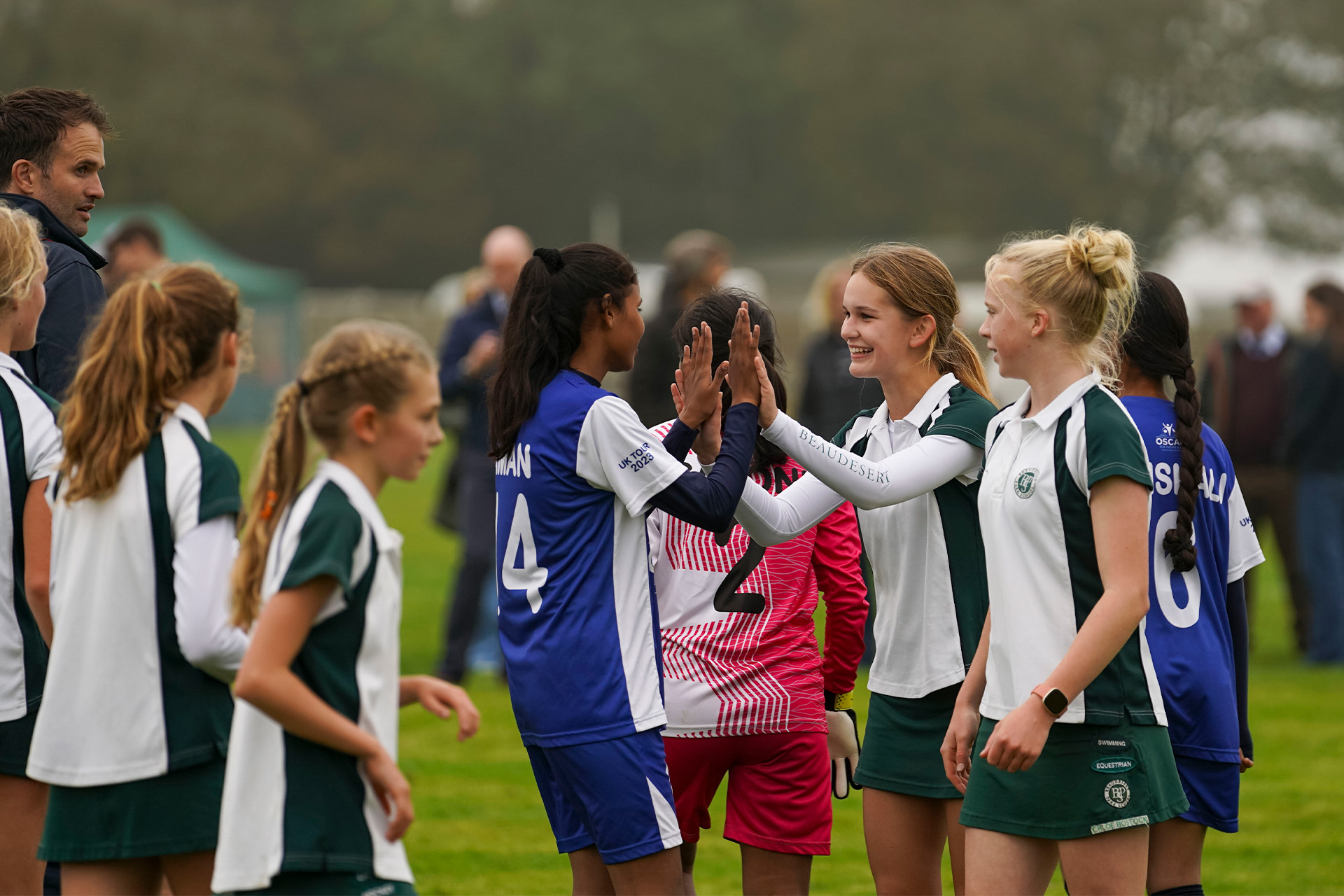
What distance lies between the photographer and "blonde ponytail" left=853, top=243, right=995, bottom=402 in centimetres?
376

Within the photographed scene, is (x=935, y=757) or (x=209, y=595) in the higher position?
(x=209, y=595)

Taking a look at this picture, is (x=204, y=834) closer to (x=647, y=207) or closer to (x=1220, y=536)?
(x=1220, y=536)

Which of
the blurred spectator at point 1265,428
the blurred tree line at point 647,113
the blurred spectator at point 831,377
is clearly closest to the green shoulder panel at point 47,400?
the blurred spectator at point 831,377

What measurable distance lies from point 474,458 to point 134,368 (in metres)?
5.91

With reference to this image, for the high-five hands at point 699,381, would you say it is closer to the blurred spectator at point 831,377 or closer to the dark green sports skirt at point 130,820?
the dark green sports skirt at point 130,820

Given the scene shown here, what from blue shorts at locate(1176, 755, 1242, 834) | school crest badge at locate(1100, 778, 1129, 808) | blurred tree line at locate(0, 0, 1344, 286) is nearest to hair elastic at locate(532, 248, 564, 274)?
school crest badge at locate(1100, 778, 1129, 808)

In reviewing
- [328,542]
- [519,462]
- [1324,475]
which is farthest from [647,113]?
[328,542]

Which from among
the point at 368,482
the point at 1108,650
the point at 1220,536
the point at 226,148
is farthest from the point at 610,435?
the point at 226,148

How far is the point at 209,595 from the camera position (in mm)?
2883

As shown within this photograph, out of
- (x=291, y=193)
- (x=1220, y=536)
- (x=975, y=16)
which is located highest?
(x=975, y=16)

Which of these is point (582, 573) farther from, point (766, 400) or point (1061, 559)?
point (1061, 559)

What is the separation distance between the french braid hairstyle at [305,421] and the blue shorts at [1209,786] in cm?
215

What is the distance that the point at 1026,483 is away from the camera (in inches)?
124

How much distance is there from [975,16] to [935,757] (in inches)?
2198
